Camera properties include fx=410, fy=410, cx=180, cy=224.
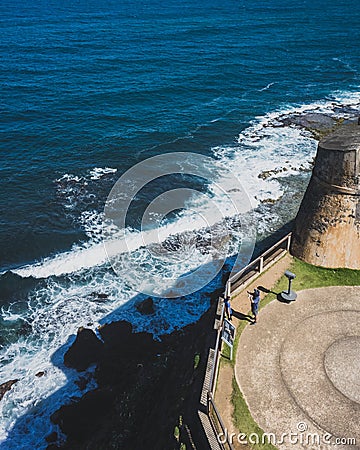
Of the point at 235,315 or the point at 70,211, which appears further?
the point at 70,211

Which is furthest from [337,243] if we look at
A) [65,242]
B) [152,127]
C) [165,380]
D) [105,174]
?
[152,127]

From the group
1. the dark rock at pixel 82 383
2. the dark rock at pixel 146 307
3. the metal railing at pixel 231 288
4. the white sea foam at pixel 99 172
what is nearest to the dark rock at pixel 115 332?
the dark rock at pixel 146 307

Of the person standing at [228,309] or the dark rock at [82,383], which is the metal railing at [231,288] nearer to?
the person standing at [228,309]

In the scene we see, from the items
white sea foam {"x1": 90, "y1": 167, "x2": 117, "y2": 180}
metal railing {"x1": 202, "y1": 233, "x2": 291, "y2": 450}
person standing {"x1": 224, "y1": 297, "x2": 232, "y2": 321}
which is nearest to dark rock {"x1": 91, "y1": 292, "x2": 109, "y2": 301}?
metal railing {"x1": 202, "y1": 233, "x2": 291, "y2": 450}

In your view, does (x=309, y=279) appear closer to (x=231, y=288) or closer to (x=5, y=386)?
(x=231, y=288)

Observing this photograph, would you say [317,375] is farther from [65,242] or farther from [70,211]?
[70,211]

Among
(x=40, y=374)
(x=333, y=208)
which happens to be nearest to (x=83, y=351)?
(x=40, y=374)
